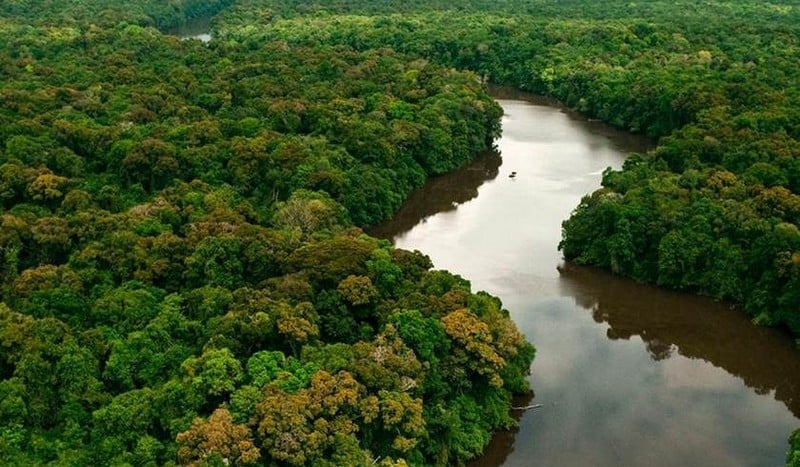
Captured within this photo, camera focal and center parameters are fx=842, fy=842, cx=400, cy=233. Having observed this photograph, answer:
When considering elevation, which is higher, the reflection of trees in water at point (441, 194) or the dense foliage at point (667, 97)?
the dense foliage at point (667, 97)

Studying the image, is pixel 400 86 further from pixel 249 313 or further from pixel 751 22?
pixel 751 22

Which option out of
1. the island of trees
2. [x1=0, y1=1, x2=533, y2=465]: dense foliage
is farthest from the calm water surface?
[x1=0, y1=1, x2=533, y2=465]: dense foliage

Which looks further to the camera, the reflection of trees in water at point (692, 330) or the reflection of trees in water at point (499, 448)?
the reflection of trees in water at point (692, 330)

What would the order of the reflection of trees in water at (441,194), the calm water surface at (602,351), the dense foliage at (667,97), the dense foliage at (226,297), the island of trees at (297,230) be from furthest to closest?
the reflection of trees in water at (441,194) < the dense foliage at (667,97) < the calm water surface at (602,351) < the island of trees at (297,230) < the dense foliage at (226,297)

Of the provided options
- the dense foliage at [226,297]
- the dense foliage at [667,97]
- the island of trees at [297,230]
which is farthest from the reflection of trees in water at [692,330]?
the dense foliage at [226,297]

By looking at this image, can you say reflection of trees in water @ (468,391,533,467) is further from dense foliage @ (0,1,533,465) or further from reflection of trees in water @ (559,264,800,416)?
reflection of trees in water @ (559,264,800,416)

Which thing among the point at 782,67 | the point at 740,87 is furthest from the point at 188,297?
the point at 782,67

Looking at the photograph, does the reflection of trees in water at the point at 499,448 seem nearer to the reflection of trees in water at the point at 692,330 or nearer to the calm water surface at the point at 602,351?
the calm water surface at the point at 602,351

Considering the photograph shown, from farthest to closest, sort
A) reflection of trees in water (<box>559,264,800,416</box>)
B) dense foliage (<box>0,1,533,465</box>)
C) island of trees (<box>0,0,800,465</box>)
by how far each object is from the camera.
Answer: reflection of trees in water (<box>559,264,800,416</box>) → island of trees (<box>0,0,800,465</box>) → dense foliage (<box>0,1,533,465</box>)
